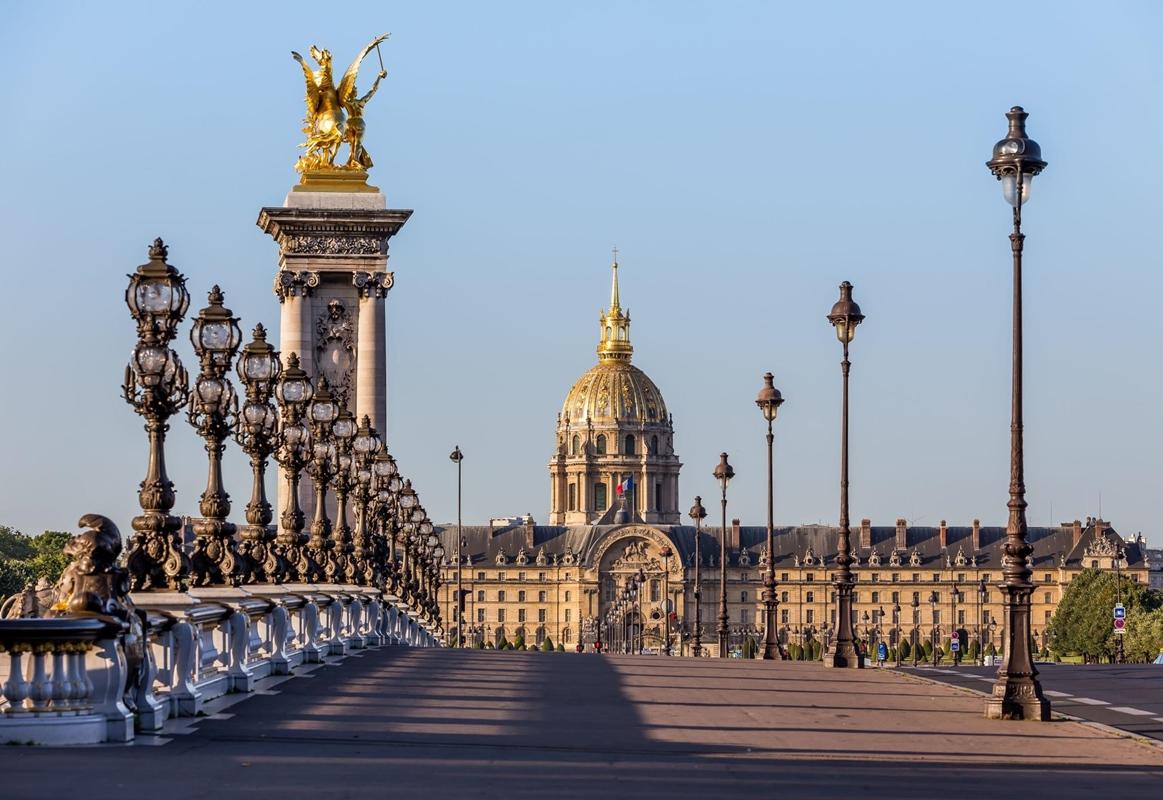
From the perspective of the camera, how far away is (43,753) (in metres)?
17.9

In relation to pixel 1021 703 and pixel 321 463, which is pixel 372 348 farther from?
pixel 1021 703

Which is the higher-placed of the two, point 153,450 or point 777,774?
point 153,450

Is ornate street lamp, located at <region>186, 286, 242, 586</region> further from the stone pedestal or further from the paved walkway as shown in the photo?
the stone pedestal

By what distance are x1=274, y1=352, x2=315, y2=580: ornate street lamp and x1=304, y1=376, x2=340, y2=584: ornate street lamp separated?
56.2 inches

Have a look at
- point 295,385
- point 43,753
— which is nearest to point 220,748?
point 43,753

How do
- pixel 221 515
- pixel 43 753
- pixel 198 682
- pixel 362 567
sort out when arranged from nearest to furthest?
pixel 43 753 < pixel 198 682 < pixel 221 515 < pixel 362 567

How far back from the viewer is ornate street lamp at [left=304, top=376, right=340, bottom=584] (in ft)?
140

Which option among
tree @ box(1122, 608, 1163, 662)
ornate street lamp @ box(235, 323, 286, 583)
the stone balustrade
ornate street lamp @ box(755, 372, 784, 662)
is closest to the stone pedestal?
ornate street lamp @ box(755, 372, 784, 662)

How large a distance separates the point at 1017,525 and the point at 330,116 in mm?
51002

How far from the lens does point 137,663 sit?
19578mm

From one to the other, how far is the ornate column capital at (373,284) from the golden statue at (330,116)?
438 cm

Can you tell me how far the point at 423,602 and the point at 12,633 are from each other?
71.8m

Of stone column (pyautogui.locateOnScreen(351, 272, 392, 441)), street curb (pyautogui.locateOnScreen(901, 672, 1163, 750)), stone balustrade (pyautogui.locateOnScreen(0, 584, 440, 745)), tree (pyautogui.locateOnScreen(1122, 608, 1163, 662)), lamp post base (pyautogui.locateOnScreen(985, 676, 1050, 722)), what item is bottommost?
tree (pyautogui.locateOnScreen(1122, 608, 1163, 662))

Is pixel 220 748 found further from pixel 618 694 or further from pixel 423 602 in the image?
pixel 423 602
